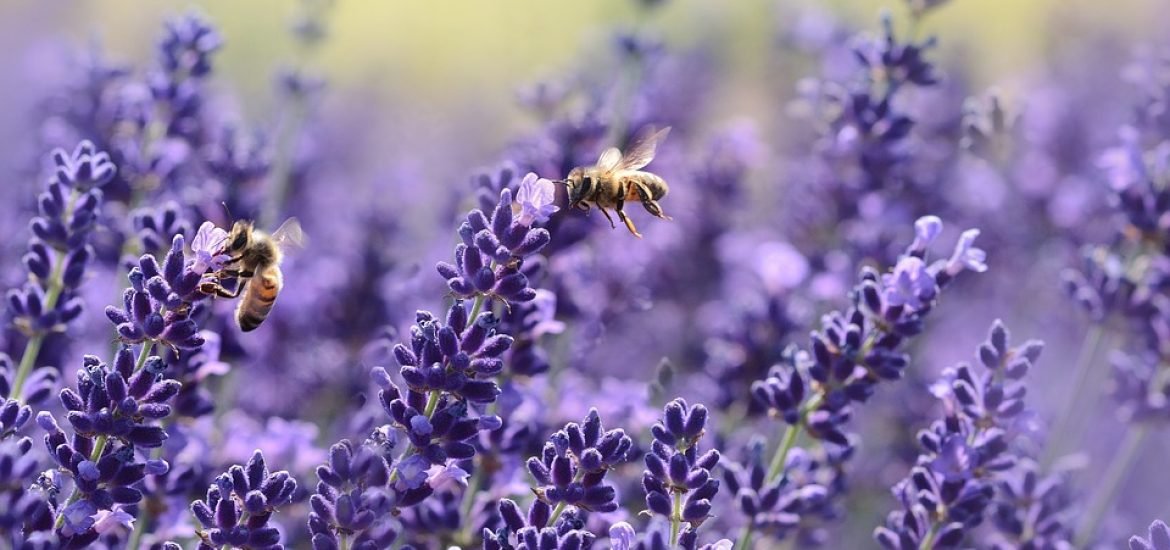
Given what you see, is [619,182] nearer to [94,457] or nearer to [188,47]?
[188,47]

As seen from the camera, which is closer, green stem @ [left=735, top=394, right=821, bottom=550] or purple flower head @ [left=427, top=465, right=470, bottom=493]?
purple flower head @ [left=427, top=465, right=470, bottom=493]

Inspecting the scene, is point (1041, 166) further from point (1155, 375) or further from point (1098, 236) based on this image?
point (1155, 375)

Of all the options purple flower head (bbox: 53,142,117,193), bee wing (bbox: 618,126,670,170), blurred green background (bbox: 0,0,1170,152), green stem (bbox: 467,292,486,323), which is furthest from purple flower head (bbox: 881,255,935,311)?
blurred green background (bbox: 0,0,1170,152)

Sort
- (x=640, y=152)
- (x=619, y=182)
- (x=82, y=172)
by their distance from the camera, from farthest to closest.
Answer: (x=640, y=152)
(x=619, y=182)
(x=82, y=172)

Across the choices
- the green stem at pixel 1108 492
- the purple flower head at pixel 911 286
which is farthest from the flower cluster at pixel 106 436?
the green stem at pixel 1108 492

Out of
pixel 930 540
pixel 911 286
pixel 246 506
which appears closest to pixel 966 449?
pixel 930 540

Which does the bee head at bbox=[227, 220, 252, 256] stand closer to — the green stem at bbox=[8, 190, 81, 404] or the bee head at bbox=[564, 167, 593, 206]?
the green stem at bbox=[8, 190, 81, 404]
